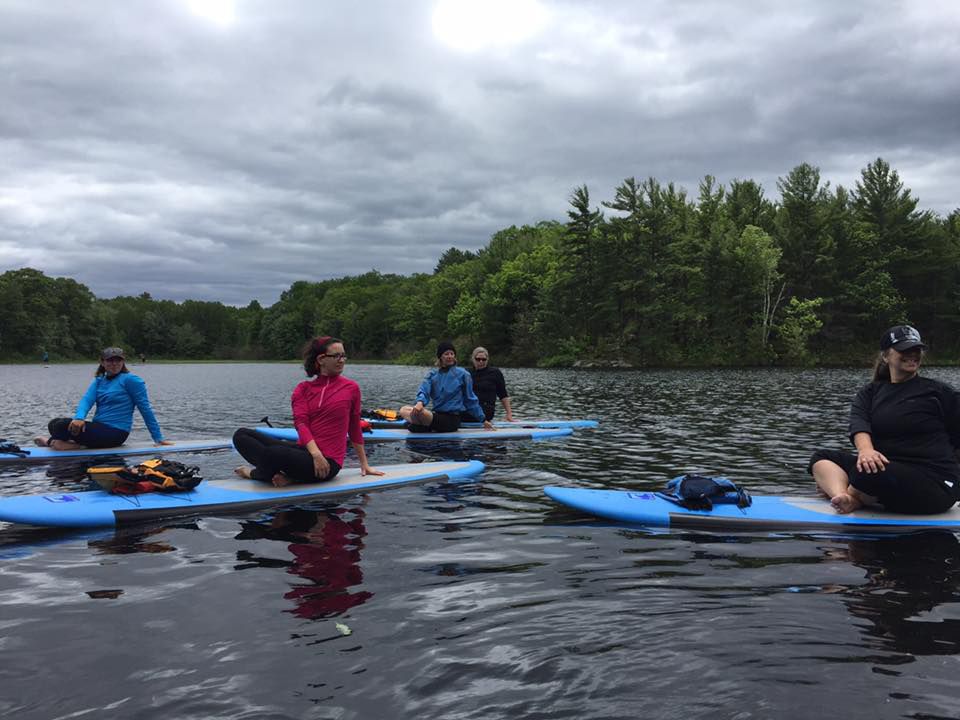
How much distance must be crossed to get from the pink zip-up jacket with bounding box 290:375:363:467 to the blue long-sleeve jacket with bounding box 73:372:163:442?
407 cm

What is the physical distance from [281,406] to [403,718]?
23813 millimetres

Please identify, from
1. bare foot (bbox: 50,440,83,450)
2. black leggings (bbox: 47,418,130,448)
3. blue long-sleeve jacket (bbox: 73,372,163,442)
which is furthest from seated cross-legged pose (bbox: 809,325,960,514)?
bare foot (bbox: 50,440,83,450)

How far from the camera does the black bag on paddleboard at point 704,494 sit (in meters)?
7.29

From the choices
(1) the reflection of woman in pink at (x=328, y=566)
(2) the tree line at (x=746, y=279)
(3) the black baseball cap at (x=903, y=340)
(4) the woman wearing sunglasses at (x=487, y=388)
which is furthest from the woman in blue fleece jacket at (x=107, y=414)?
(2) the tree line at (x=746, y=279)

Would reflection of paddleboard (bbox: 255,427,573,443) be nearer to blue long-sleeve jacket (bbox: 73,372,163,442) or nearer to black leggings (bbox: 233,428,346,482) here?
blue long-sleeve jacket (bbox: 73,372,163,442)

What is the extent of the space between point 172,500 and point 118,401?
4.83 metres

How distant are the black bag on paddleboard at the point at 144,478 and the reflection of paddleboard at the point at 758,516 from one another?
4.55 m

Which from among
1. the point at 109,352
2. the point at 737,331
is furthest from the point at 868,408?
the point at 737,331

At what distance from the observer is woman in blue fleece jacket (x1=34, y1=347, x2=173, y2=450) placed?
36.5ft

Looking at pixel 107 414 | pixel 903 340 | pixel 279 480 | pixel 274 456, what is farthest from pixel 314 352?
pixel 903 340

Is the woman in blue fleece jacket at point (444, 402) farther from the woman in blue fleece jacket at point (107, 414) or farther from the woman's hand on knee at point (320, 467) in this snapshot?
the woman's hand on knee at point (320, 467)

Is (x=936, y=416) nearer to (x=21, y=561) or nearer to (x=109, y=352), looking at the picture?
(x=21, y=561)

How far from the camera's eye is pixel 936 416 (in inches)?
263

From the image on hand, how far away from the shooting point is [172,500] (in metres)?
7.68
